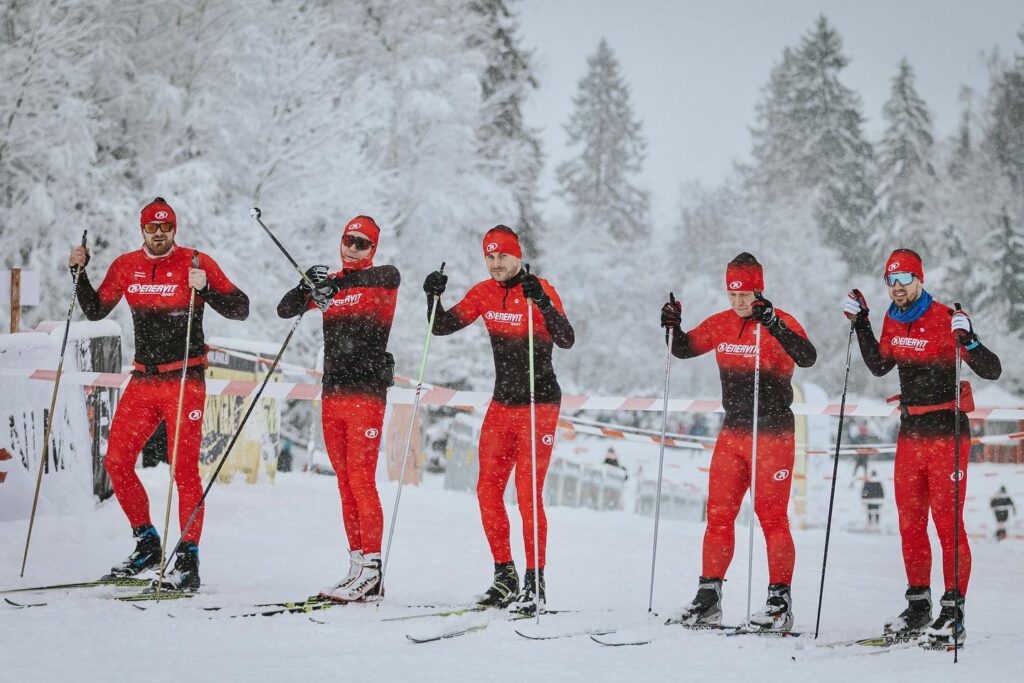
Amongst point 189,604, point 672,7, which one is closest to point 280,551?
point 189,604

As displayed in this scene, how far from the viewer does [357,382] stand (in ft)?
18.2

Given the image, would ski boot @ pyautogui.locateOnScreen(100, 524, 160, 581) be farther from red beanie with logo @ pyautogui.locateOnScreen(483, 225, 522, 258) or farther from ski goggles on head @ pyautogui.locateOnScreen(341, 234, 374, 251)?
red beanie with logo @ pyautogui.locateOnScreen(483, 225, 522, 258)

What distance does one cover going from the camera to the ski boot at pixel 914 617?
203 inches

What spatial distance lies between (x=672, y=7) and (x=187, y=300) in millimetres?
177103

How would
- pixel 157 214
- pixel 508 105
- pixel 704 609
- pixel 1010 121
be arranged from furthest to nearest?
pixel 1010 121
pixel 508 105
pixel 157 214
pixel 704 609

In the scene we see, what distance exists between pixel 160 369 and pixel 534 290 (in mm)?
2187

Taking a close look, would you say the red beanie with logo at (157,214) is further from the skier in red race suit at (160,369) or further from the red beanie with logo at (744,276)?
the red beanie with logo at (744,276)

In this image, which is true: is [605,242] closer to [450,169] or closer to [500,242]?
[450,169]

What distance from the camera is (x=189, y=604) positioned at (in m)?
5.18

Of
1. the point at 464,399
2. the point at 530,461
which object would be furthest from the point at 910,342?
the point at 464,399

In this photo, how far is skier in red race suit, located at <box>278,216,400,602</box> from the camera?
18.0ft

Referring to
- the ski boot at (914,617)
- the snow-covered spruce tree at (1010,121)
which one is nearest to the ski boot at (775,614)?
the ski boot at (914,617)

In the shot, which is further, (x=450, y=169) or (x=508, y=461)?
(x=450, y=169)

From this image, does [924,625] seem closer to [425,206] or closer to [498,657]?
[498,657]
